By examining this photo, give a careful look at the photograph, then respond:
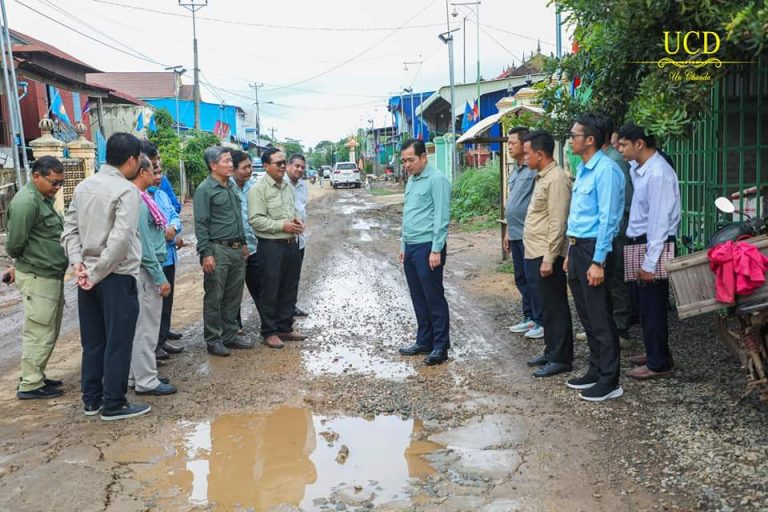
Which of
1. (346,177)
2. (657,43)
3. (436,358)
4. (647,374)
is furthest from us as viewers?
(346,177)

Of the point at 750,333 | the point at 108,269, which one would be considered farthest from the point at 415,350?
the point at 750,333

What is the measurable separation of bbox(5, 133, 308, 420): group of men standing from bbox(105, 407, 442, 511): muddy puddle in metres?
0.77

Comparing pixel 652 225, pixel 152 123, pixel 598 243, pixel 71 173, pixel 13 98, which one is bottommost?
pixel 598 243

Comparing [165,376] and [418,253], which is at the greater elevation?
[418,253]

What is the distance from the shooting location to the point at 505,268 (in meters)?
10.3

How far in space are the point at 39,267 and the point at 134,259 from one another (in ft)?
3.41

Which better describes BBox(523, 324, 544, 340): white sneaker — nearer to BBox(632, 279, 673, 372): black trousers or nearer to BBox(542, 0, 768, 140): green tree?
BBox(632, 279, 673, 372): black trousers

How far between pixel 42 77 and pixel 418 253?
1951 centimetres

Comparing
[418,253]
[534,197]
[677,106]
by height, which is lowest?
[418,253]

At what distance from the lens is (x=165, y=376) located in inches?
221

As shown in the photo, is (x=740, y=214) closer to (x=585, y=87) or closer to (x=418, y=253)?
(x=585, y=87)

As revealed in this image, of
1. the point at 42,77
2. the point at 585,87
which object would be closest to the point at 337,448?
the point at 585,87

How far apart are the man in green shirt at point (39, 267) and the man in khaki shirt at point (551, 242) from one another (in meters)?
3.63

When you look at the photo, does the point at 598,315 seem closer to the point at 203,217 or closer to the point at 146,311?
the point at 146,311
